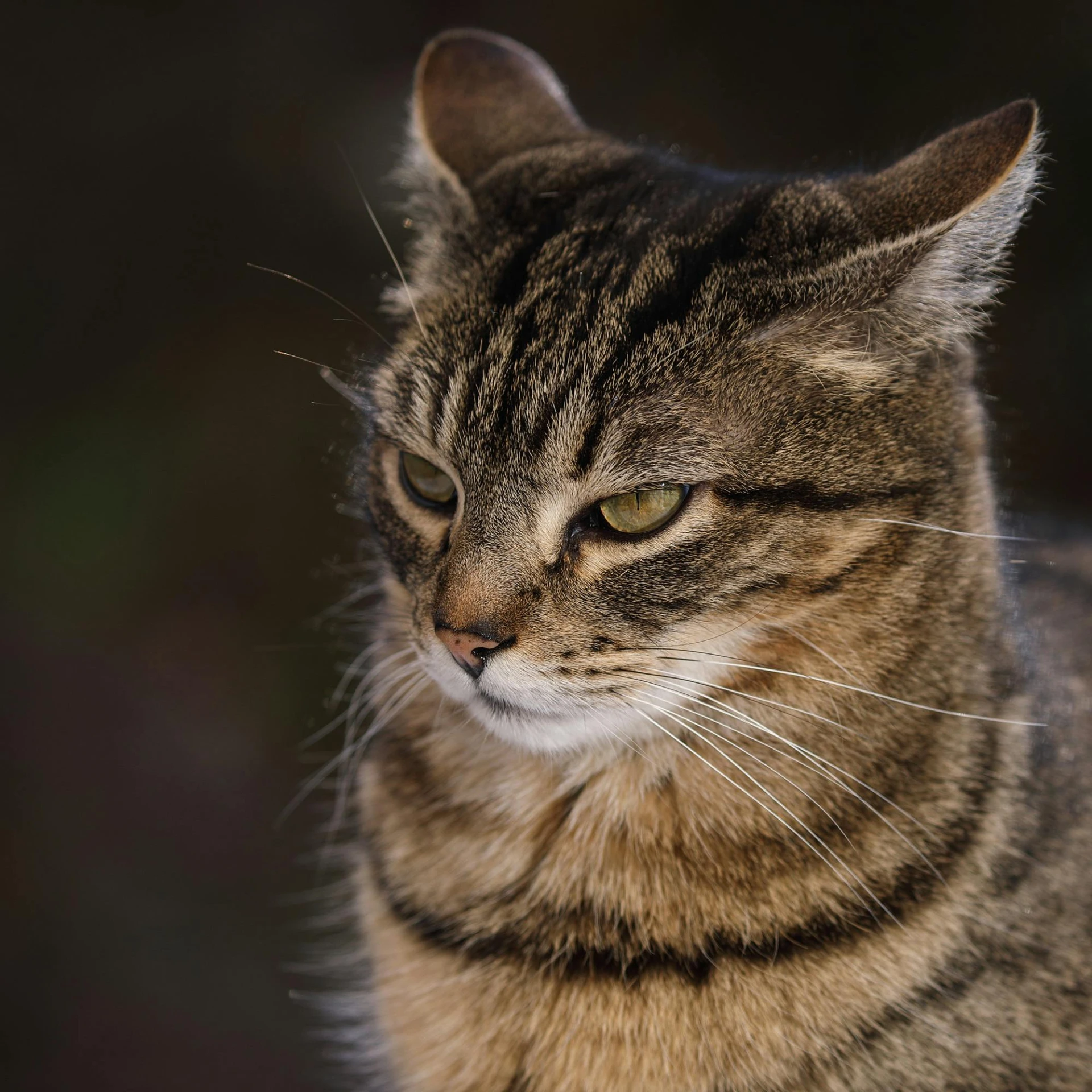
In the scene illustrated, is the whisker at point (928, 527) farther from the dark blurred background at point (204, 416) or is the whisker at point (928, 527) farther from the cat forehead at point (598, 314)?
the dark blurred background at point (204, 416)

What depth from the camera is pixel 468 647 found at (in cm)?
75

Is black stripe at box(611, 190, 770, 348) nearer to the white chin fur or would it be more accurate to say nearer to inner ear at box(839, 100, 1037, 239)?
inner ear at box(839, 100, 1037, 239)

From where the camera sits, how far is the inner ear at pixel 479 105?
37.6 inches

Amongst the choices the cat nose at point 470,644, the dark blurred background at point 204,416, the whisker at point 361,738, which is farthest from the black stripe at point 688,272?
the dark blurred background at point 204,416

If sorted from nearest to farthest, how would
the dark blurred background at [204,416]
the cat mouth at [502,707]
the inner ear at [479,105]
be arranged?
1. the cat mouth at [502,707]
2. the inner ear at [479,105]
3. the dark blurred background at [204,416]

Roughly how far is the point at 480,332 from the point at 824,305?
247 mm

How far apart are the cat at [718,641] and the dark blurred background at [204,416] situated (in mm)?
712

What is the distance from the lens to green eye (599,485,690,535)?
0.73 metres

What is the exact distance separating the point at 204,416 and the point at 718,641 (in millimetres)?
1240

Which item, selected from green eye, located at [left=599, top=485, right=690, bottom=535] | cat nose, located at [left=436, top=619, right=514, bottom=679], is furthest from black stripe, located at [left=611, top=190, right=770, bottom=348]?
cat nose, located at [left=436, top=619, right=514, bottom=679]

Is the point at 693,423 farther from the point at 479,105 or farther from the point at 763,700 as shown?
the point at 479,105

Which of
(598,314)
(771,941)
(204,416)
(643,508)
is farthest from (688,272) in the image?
(204,416)

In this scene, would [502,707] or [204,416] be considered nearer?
[502,707]

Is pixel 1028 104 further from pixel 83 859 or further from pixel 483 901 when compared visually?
pixel 83 859
